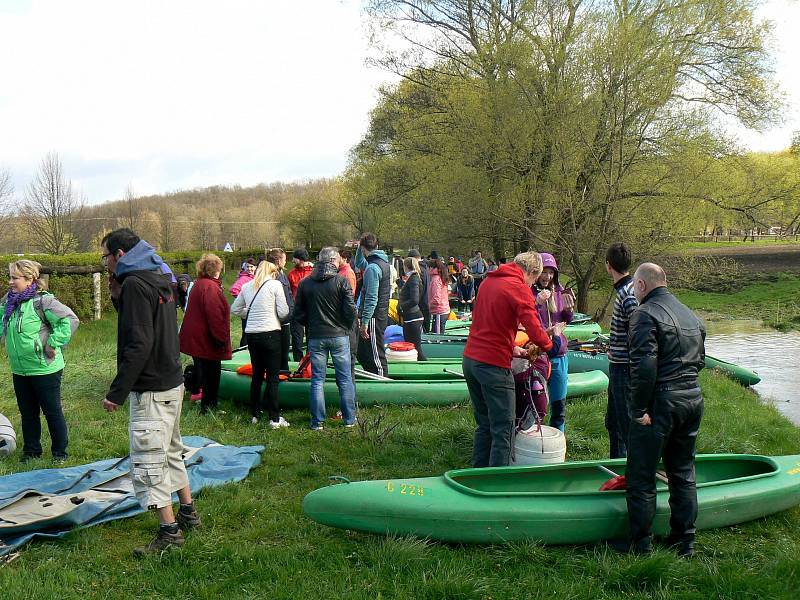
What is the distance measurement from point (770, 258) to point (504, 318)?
2991 centimetres

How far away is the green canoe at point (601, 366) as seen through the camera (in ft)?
31.7

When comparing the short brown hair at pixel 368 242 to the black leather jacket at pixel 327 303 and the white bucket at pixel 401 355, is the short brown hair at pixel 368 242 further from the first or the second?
the white bucket at pixel 401 355

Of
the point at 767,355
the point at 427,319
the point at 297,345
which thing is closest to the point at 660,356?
the point at 297,345

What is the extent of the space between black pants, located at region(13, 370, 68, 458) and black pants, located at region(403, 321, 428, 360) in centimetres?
493

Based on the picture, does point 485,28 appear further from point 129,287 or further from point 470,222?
point 129,287

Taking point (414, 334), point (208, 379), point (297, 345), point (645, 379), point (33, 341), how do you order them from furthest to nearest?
Result: point (414, 334) → point (297, 345) → point (208, 379) → point (33, 341) → point (645, 379)

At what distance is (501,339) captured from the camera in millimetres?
4418

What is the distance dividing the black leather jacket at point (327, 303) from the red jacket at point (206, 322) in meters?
0.99

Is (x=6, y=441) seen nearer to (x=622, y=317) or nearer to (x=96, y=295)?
(x=622, y=317)

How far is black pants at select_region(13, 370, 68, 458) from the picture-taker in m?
5.23

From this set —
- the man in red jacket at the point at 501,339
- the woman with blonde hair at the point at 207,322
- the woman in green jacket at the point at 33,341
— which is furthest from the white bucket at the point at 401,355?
the woman in green jacket at the point at 33,341

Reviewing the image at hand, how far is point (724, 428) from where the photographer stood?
22.0 feet

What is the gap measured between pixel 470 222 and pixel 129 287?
1455 cm

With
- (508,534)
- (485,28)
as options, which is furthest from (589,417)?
(485,28)
